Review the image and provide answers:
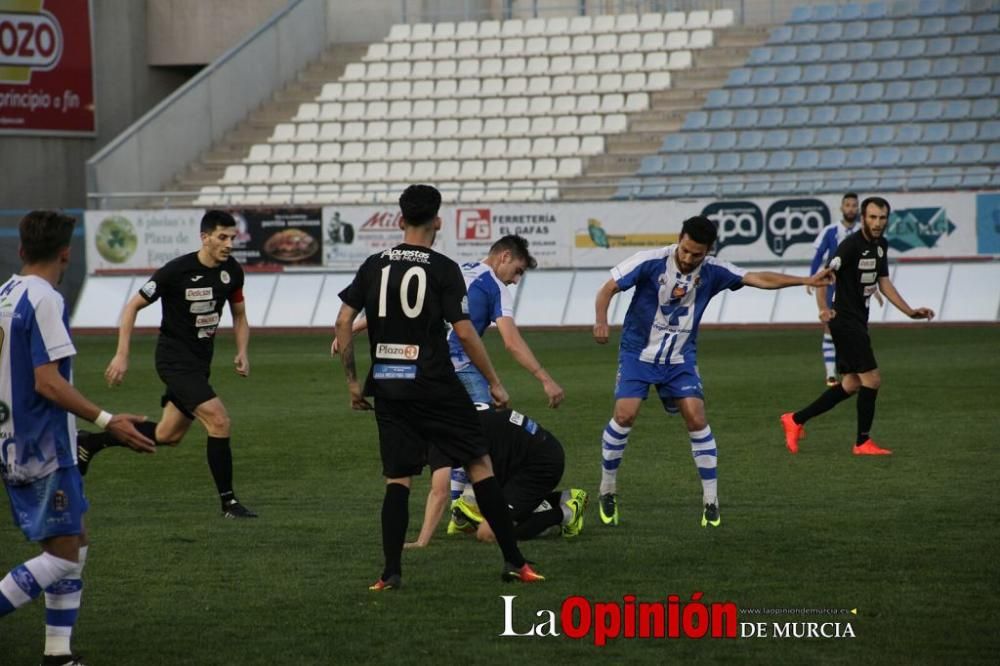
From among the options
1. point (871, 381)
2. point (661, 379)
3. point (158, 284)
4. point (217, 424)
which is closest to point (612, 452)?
point (661, 379)

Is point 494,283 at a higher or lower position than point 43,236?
lower

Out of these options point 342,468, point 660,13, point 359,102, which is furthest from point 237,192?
point 342,468

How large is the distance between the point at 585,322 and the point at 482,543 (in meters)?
20.0

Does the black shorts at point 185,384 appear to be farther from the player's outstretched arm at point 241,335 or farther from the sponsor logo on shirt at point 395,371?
the sponsor logo on shirt at point 395,371

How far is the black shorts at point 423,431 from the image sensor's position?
791cm

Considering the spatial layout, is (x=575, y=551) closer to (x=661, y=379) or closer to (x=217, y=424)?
(x=661, y=379)

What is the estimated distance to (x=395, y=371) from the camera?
311 inches

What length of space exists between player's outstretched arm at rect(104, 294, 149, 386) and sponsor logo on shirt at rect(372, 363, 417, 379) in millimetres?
2910

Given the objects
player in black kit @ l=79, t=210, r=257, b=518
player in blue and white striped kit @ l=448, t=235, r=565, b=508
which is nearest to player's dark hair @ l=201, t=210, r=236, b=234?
player in black kit @ l=79, t=210, r=257, b=518

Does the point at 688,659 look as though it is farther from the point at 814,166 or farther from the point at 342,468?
the point at 814,166

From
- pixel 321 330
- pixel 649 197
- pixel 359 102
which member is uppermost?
pixel 359 102

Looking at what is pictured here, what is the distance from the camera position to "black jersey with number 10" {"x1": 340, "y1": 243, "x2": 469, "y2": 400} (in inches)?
308

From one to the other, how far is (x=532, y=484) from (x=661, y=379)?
1121 mm

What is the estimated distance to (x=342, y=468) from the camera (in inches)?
506
